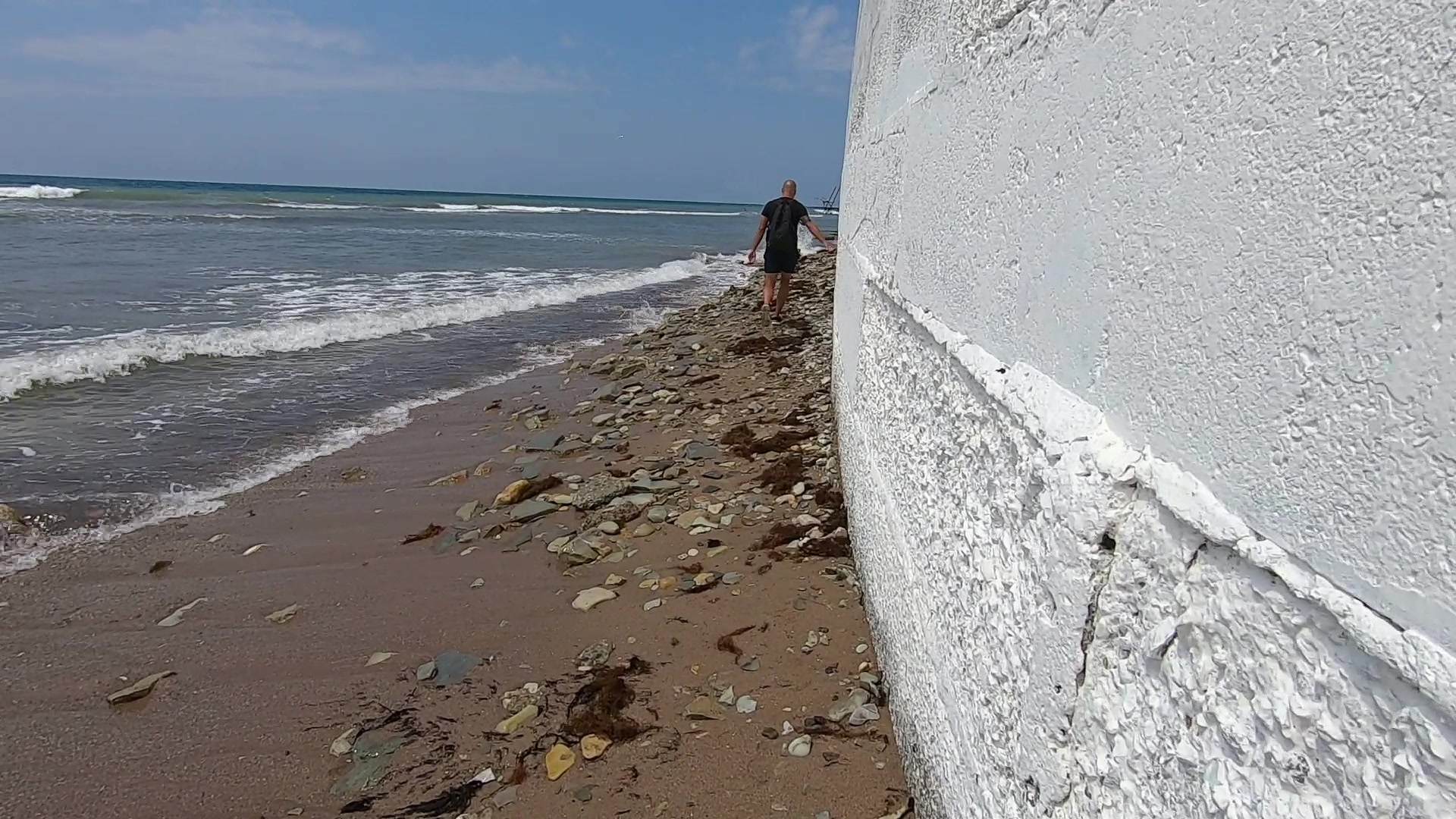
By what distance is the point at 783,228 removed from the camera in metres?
10.3

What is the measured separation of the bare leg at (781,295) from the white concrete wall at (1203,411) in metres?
8.96

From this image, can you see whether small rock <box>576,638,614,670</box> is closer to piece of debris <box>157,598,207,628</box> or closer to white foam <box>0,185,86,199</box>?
piece of debris <box>157,598,207,628</box>

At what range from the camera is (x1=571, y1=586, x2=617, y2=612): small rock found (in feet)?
12.5

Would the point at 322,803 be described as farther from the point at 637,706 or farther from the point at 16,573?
the point at 16,573

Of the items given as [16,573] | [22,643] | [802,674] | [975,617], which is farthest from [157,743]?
[975,617]

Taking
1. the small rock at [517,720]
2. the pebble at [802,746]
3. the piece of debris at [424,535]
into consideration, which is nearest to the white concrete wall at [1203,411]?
the pebble at [802,746]

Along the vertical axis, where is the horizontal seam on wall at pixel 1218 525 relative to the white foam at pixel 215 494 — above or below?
above

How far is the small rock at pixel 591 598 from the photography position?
3.81m

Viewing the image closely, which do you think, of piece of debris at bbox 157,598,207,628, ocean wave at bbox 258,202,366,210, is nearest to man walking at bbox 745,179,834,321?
piece of debris at bbox 157,598,207,628

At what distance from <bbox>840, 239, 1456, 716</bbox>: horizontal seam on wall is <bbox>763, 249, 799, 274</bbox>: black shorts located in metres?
8.92

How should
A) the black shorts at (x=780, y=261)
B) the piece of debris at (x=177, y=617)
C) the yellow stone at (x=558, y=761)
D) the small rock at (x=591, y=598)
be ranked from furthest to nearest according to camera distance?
1. the black shorts at (x=780, y=261)
2. the piece of debris at (x=177, y=617)
3. the small rock at (x=591, y=598)
4. the yellow stone at (x=558, y=761)

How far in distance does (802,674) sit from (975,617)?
1.43 meters

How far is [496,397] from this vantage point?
27.1 ft

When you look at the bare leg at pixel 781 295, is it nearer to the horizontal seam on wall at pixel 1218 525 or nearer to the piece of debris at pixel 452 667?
the piece of debris at pixel 452 667
